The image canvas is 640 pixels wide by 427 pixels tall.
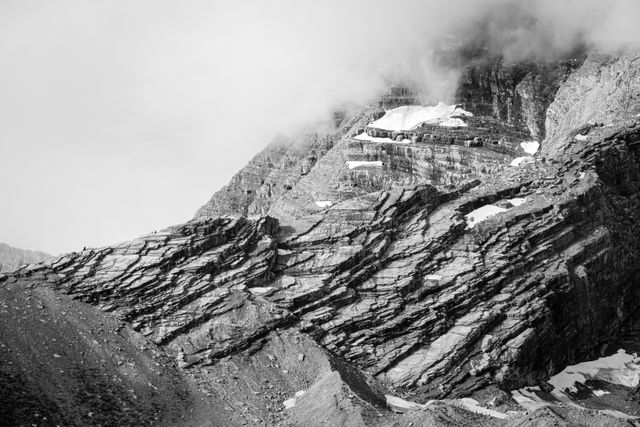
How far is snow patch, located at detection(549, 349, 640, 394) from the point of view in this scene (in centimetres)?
7031

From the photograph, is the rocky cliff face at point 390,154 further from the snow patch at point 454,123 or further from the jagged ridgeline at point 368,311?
the jagged ridgeline at point 368,311

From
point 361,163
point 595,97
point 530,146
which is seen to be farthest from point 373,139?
point 595,97

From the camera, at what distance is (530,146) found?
101000 millimetres

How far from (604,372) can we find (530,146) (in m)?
37.3

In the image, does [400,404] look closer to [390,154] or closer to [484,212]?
[484,212]

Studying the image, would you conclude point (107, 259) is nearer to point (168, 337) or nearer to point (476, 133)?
point (168, 337)

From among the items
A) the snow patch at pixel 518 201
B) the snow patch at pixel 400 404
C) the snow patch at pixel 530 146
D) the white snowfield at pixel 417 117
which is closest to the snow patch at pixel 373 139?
the white snowfield at pixel 417 117

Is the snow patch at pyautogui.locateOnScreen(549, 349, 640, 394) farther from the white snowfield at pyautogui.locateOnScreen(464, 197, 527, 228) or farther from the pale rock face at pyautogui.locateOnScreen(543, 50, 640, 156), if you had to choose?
the pale rock face at pyautogui.locateOnScreen(543, 50, 640, 156)

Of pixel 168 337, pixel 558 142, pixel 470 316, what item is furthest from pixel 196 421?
pixel 558 142

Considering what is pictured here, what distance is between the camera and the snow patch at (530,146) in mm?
99625

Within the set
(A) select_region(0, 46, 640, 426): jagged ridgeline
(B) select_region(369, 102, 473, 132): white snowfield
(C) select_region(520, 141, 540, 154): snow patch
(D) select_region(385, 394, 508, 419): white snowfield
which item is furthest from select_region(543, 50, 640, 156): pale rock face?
(D) select_region(385, 394, 508, 419): white snowfield

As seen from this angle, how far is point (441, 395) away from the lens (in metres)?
64.0

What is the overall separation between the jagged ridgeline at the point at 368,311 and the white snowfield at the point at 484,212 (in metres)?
0.27

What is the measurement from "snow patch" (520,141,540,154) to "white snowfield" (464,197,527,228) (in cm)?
2281
